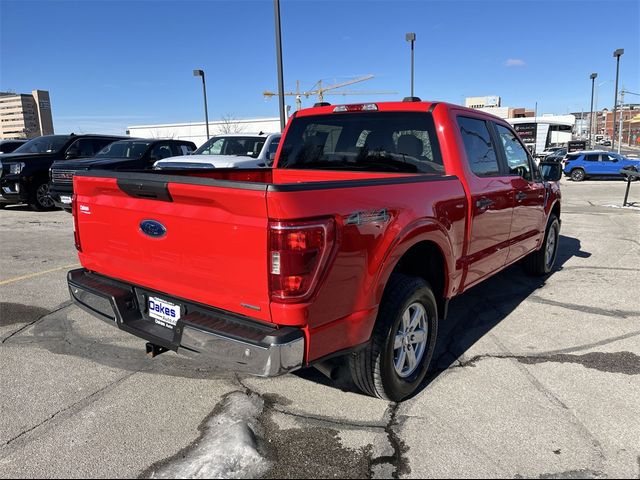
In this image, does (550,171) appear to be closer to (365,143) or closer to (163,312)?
(365,143)

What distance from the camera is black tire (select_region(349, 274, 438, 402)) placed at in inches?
114

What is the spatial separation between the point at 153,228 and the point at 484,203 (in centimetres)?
263

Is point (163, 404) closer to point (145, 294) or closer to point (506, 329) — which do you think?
point (145, 294)

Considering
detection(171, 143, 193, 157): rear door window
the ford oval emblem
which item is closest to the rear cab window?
the ford oval emblem

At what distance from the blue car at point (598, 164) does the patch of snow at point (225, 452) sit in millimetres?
28066

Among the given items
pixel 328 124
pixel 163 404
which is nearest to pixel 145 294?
pixel 163 404

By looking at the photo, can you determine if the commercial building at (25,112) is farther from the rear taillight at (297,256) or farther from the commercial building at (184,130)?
the rear taillight at (297,256)

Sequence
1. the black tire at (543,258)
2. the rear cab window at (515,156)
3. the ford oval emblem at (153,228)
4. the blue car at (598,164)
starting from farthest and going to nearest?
1. the blue car at (598,164)
2. the black tire at (543,258)
3. the rear cab window at (515,156)
4. the ford oval emblem at (153,228)

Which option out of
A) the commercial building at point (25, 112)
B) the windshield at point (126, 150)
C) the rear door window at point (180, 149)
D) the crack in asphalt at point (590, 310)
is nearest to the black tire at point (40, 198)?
the windshield at point (126, 150)

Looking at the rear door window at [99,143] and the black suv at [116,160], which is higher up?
the rear door window at [99,143]

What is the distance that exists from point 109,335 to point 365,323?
8.70ft

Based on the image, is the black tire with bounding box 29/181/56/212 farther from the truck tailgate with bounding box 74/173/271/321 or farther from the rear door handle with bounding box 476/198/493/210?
the rear door handle with bounding box 476/198/493/210

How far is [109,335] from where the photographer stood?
4.25 metres

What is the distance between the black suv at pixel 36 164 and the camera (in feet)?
38.3
